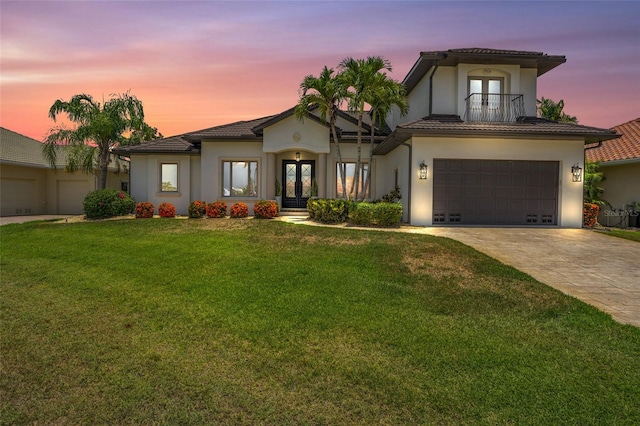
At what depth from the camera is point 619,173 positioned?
16250 mm

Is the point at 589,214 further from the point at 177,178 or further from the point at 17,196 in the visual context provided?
the point at 17,196

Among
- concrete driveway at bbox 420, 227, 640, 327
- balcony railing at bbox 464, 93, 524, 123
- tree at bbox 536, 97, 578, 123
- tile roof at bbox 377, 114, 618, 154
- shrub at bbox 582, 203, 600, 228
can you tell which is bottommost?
concrete driveway at bbox 420, 227, 640, 327

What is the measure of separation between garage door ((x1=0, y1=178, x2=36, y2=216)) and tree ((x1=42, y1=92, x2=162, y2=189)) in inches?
196

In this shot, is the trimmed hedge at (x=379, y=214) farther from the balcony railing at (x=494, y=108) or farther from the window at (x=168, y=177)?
the window at (x=168, y=177)

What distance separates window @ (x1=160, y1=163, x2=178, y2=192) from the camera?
17.1 m

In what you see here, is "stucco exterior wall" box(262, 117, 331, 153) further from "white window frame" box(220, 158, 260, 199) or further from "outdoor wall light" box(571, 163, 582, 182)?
"outdoor wall light" box(571, 163, 582, 182)

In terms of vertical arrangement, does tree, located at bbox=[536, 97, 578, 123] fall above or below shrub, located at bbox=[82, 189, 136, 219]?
above

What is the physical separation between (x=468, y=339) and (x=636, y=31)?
16.4 m

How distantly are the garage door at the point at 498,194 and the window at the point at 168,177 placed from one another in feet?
39.1

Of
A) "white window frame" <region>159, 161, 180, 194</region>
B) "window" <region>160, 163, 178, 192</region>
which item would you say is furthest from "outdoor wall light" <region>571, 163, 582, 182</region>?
"window" <region>160, 163, 178, 192</region>

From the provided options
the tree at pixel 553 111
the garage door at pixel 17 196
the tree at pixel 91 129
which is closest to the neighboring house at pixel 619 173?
the tree at pixel 553 111

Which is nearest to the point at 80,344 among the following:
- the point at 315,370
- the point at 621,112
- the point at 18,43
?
the point at 315,370

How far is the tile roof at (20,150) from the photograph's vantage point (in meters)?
19.5

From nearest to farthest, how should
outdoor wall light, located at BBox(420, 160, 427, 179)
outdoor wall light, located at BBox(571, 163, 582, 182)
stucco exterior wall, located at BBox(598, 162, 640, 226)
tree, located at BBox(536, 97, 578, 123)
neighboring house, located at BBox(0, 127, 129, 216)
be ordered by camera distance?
1. outdoor wall light, located at BBox(420, 160, 427, 179)
2. outdoor wall light, located at BBox(571, 163, 582, 182)
3. stucco exterior wall, located at BBox(598, 162, 640, 226)
4. neighboring house, located at BBox(0, 127, 129, 216)
5. tree, located at BBox(536, 97, 578, 123)
